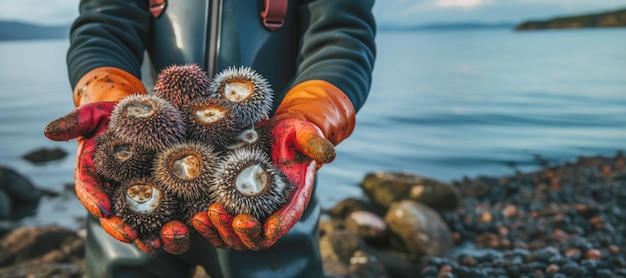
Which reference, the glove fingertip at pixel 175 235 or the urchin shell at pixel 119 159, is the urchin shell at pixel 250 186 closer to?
the glove fingertip at pixel 175 235

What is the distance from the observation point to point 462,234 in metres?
6.91

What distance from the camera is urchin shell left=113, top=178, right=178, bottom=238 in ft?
7.22

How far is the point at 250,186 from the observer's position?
7.27 ft

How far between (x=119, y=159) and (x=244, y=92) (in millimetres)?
598

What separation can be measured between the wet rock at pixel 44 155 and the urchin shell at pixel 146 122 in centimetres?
931

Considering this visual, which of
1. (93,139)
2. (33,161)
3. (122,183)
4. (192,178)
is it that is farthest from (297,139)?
(33,161)

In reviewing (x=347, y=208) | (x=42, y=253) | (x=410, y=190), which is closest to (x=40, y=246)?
(x=42, y=253)

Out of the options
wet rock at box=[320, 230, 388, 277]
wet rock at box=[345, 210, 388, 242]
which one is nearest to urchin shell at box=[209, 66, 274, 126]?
wet rock at box=[320, 230, 388, 277]

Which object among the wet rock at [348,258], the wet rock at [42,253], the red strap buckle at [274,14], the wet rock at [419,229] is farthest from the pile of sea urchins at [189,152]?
A: the wet rock at [419,229]

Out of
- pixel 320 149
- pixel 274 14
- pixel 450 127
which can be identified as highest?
pixel 274 14

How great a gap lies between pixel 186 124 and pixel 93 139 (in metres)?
0.38

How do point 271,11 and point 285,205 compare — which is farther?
point 271,11

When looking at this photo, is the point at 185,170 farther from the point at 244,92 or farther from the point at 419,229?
the point at 419,229

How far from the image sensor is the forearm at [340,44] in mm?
2711
